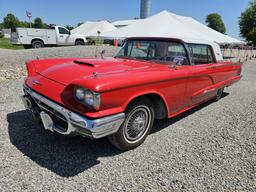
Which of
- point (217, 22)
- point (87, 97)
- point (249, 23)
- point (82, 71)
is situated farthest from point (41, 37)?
point (217, 22)

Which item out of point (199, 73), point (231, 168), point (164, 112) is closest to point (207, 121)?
point (199, 73)

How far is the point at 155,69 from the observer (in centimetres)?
315

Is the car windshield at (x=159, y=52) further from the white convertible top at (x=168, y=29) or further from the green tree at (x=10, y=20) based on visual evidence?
the green tree at (x=10, y=20)

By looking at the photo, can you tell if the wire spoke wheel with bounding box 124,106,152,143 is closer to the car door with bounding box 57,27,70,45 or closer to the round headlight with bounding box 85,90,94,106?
the round headlight with bounding box 85,90,94,106

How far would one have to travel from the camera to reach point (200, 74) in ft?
12.8

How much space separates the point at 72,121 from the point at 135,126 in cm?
97

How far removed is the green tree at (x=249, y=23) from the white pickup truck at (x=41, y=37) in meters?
25.3

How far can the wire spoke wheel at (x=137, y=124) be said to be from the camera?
288cm

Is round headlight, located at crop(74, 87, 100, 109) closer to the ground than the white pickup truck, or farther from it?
closer to the ground

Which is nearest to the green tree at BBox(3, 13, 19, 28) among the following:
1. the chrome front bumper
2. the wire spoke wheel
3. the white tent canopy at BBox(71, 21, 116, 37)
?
the white tent canopy at BBox(71, 21, 116, 37)

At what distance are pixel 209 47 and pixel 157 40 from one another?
54.4 inches

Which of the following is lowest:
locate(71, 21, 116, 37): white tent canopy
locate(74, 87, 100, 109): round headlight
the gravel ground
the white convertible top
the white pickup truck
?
A: the gravel ground

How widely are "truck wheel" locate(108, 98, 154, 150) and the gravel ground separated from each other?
0.44 ft

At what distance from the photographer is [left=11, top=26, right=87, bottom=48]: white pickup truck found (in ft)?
48.9
